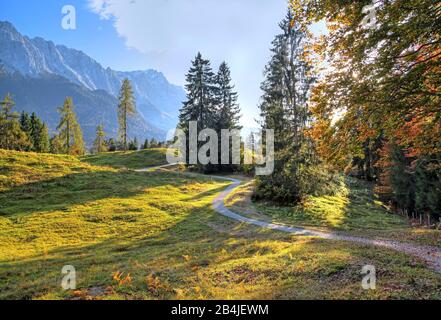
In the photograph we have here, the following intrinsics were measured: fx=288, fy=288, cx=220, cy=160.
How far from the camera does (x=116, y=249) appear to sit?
55.2 feet

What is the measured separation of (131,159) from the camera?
61656mm

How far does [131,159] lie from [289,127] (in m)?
42.3

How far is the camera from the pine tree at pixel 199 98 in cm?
5550

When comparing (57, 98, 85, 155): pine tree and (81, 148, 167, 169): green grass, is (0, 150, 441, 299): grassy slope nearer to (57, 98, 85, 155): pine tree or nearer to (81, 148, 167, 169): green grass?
(81, 148, 167, 169): green grass

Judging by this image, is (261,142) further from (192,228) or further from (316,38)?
(316,38)

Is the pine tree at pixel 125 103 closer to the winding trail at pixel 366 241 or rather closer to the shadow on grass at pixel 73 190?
the shadow on grass at pixel 73 190

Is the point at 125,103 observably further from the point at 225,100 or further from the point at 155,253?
the point at 155,253

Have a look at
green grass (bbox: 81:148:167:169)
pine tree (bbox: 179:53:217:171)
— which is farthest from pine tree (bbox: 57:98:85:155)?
pine tree (bbox: 179:53:217:171)

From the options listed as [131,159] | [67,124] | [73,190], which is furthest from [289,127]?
[67,124]

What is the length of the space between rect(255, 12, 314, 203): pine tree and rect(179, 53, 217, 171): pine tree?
2677 centimetres

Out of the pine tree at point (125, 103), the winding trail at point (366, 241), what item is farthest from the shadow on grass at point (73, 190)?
the pine tree at point (125, 103)

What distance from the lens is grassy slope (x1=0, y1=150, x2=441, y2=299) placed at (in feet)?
29.1
